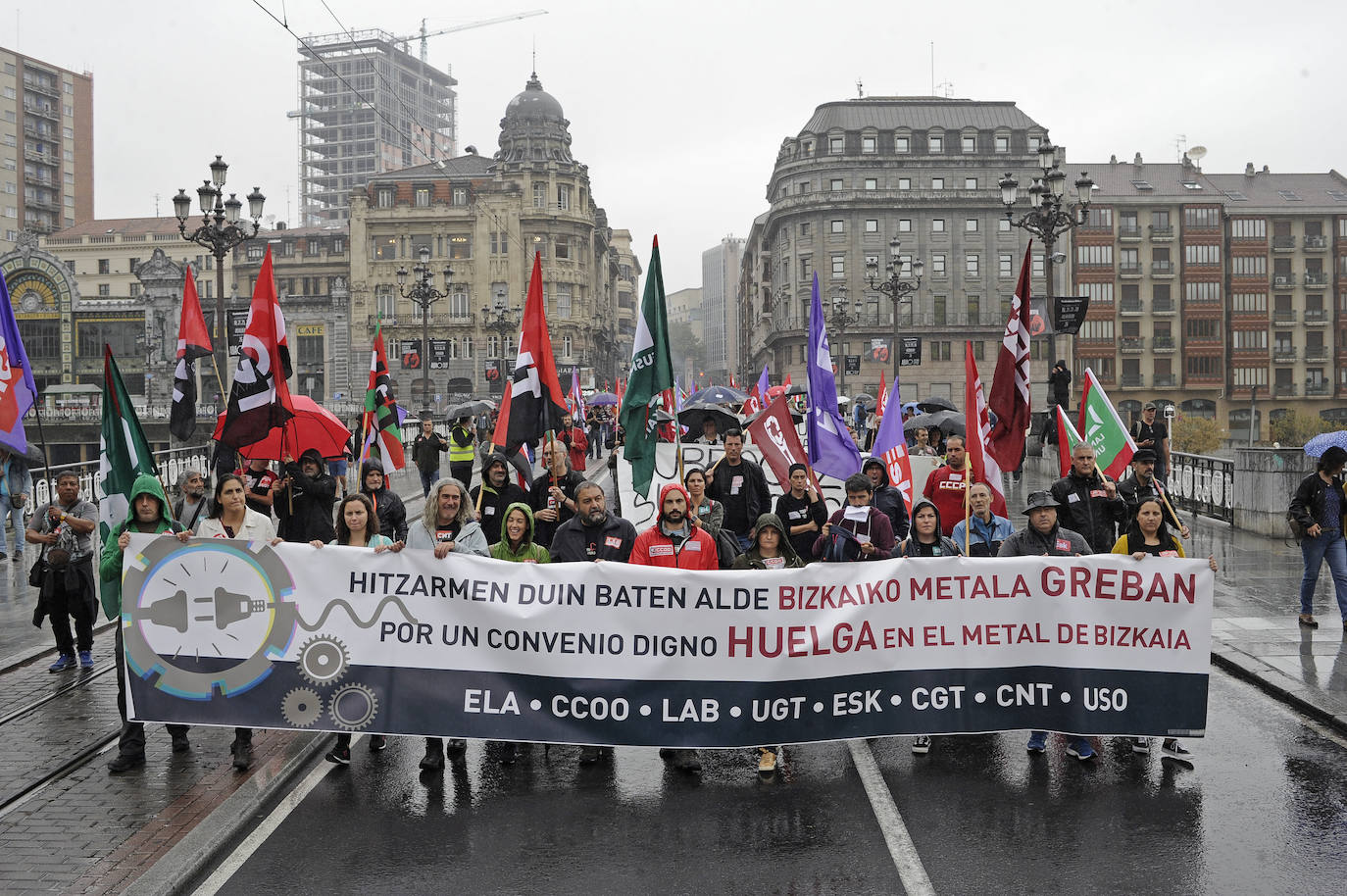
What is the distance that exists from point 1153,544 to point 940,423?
1078cm

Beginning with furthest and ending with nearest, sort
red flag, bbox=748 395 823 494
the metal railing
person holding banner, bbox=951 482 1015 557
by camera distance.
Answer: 1. the metal railing
2. red flag, bbox=748 395 823 494
3. person holding banner, bbox=951 482 1015 557

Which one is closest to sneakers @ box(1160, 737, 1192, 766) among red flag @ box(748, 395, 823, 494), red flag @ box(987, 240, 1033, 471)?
red flag @ box(987, 240, 1033, 471)

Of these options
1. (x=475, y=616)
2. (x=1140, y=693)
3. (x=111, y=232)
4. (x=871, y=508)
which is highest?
(x=111, y=232)

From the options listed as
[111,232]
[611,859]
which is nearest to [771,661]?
[611,859]

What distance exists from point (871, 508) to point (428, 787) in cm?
361

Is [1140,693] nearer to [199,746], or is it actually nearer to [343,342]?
[199,746]

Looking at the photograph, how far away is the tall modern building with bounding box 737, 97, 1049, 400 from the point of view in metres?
85.9

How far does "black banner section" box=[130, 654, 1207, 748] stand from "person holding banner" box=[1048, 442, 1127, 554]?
2.41 metres

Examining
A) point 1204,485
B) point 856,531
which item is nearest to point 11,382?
point 856,531

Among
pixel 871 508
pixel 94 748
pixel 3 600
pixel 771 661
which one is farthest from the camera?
pixel 3 600

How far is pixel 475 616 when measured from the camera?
692 centimetres

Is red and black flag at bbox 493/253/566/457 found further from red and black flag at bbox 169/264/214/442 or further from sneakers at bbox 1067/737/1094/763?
sneakers at bbox 1067/737/1094/763

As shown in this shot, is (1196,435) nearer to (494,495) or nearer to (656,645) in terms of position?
(494,495)

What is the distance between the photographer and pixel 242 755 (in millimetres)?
7031
